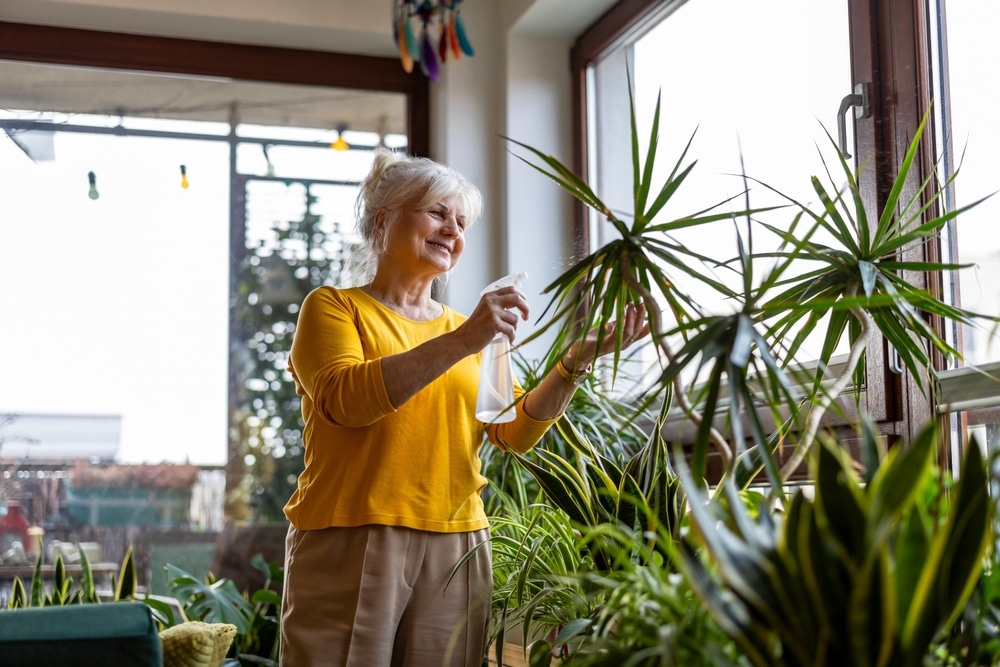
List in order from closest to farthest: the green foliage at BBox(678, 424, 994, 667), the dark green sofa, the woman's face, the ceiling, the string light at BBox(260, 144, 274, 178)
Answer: the green foliage at BBox(678, 424, 994, 667) → the dark green sofa → the woman's face → the ceiling → the string light at BBox(260, 144, 274, 178)

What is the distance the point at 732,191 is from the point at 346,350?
1346mm

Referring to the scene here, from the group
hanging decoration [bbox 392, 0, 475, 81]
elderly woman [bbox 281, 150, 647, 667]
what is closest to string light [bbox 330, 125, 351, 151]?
hanging decoration [bbox 392, 0, 475, 81]

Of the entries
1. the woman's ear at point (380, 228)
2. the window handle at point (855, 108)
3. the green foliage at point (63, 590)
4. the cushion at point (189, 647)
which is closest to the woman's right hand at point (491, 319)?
the woman's ear at point (380, 228)

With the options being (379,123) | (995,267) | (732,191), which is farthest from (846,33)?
(379,123)

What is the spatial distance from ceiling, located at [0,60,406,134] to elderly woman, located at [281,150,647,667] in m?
1.87

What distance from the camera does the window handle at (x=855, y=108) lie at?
2.46m

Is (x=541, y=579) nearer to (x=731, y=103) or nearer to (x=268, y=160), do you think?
→ (x=731, y=103)

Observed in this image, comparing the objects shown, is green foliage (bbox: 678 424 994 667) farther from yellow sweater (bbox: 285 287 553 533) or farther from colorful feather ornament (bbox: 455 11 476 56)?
colorful feather ornament (bbox: 455 11 476 56)

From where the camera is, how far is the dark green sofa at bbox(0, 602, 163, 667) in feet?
4.71

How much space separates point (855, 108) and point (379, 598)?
148cm

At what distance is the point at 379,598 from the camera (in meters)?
2.11

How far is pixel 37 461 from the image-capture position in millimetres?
3686

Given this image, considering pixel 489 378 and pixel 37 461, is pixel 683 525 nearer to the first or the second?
pixel 489 378

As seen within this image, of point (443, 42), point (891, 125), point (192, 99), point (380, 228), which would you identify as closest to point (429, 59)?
point (443, 42)
